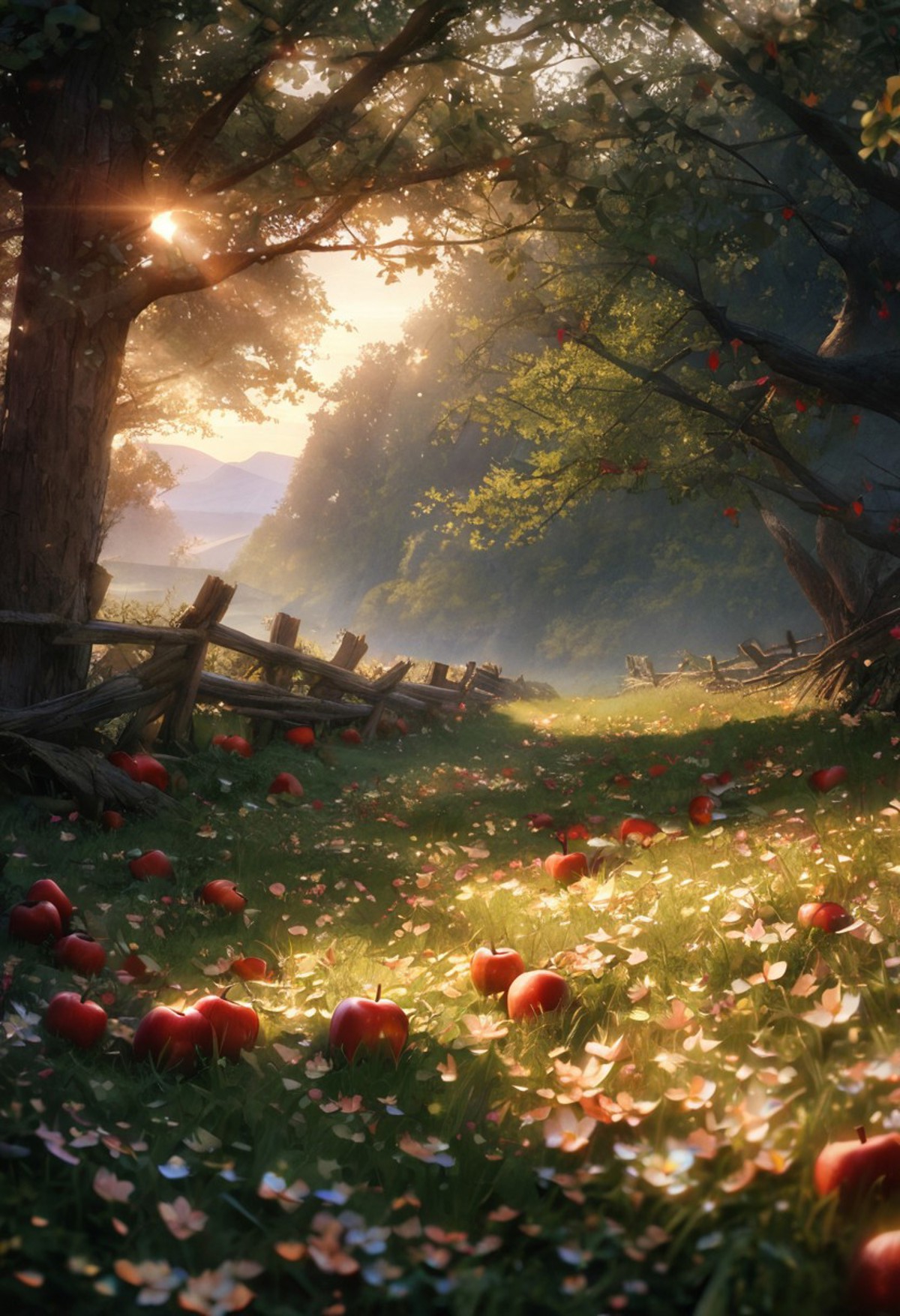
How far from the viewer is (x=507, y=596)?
52.8 metres

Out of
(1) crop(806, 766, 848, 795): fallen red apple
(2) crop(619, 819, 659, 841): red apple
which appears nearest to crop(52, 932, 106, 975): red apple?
(2) crop(619, 819, 659, 841): red apple

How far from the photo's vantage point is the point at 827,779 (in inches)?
266

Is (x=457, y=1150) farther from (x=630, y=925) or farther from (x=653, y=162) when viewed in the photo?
(x=653, y=162)

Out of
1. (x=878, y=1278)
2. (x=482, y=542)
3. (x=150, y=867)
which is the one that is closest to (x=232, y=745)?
(x=150, y=867)

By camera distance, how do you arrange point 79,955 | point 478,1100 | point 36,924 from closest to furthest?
1. point 478,1100
2. point 79,955
3. point 36,924

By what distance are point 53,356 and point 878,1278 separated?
7718 millimetres

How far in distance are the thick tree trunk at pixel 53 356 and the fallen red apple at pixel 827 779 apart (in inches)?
231

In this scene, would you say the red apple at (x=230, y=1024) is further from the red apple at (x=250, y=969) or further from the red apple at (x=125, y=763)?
the red apple at (x=125, y=763)

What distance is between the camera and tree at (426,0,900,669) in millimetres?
6594

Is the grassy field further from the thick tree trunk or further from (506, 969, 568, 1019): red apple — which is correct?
the thick tree trunk

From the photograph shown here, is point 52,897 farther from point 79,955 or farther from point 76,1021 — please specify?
point 76,1021

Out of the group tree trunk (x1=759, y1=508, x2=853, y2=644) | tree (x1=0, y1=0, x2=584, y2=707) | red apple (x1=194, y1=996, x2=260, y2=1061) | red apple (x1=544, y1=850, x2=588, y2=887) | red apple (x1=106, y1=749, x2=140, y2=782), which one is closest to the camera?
red apple (x1=194, y1=996, x2=260, y2=1061)

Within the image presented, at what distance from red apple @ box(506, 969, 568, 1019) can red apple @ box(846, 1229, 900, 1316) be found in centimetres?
155

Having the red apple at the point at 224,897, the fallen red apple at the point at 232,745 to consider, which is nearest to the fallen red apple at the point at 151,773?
the fallen red apple at the point at 232,745
